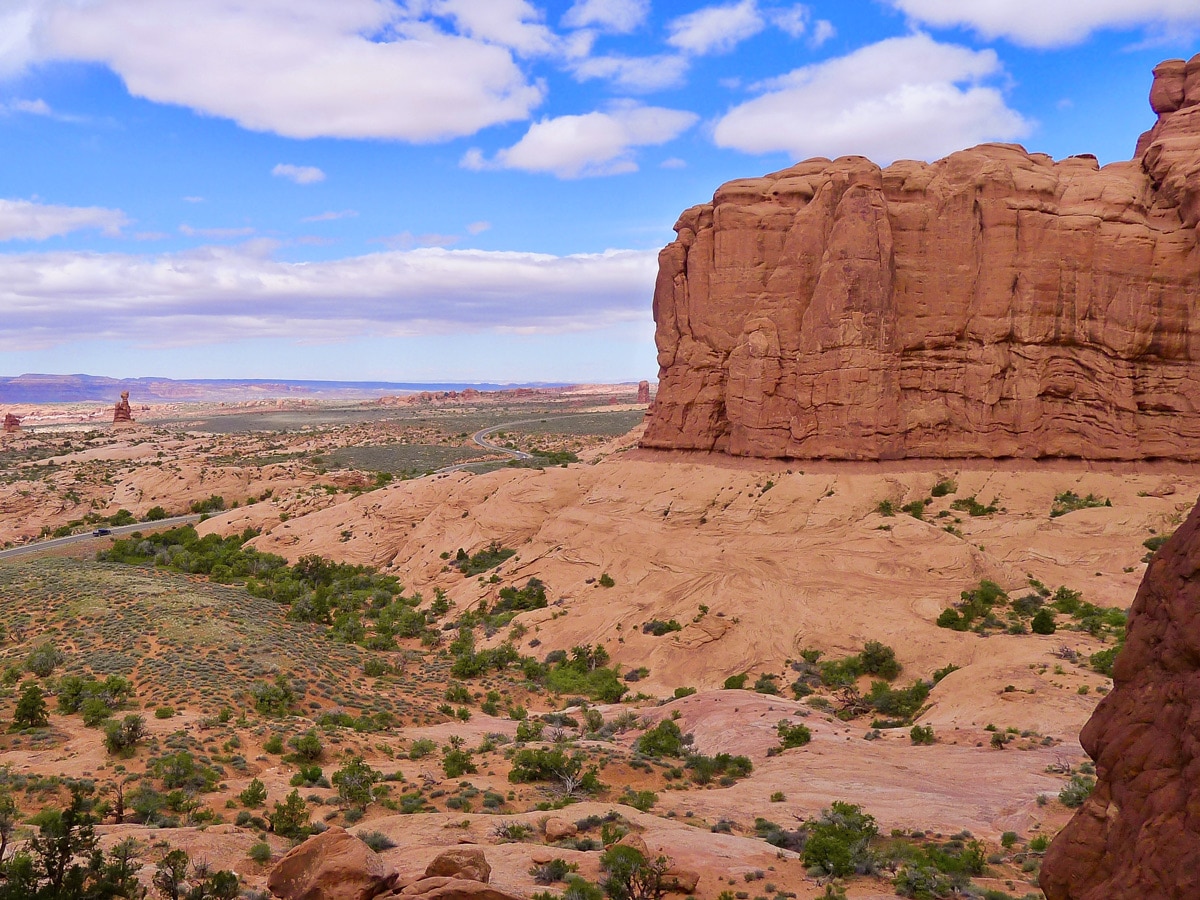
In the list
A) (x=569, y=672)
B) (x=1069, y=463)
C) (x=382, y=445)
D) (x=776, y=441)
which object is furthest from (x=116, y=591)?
(x=382, y=445)

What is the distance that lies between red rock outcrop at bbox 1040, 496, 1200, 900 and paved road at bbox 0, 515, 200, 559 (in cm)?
6660

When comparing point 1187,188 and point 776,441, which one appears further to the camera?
point 776,441

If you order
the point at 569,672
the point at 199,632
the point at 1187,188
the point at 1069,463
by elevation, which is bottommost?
the point at 569,672

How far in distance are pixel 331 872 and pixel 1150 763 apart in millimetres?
11315

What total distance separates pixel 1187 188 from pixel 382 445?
100.0m

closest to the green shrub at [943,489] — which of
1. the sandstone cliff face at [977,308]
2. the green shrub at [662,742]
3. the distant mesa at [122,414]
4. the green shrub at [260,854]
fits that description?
the sandstone cliff face at [977,308]

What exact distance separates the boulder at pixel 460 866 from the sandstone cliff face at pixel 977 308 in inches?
1408

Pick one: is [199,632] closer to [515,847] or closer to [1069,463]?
[515,847]

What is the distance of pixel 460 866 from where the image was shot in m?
12.6

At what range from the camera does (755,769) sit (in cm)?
2297

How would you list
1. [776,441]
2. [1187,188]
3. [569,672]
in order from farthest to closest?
[776,441]
[1187,188]
[569,672]

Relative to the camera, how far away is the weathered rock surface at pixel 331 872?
Result: 481 inches

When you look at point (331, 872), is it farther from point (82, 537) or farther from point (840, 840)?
point (82, 537)

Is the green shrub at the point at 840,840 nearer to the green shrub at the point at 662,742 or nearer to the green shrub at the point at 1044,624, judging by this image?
the green shrub at the point at 662,742
